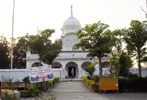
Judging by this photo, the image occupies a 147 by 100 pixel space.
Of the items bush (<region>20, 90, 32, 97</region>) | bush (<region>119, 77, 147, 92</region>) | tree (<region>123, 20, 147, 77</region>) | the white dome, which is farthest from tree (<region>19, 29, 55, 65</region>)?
the white dome

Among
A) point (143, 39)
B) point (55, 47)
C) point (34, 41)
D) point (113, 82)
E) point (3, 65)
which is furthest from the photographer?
point (3, 65)

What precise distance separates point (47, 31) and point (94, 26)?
417cm

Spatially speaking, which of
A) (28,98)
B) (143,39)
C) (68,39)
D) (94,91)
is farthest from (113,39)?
(68,39)

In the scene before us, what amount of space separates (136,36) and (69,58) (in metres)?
19.6

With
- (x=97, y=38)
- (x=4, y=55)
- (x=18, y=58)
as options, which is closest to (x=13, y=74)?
(x=97, y=38)

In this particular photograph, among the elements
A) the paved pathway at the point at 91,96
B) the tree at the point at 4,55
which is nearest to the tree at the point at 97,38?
the paved pathway at the point at 91,96

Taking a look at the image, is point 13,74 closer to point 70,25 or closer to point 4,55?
point 4,55

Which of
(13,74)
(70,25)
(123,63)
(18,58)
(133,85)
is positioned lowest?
(133,85)

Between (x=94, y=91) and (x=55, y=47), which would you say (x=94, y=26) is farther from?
(x=94, y=91)

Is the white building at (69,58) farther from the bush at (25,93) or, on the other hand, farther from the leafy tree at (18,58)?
the bush at (25,93)

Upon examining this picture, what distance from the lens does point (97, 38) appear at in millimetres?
16062

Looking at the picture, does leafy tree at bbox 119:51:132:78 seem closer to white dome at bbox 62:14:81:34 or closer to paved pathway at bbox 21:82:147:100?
paved pathway at bbox 21:82:147:100

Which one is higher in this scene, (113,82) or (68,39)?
(68,39)

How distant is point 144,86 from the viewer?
14625 mm
